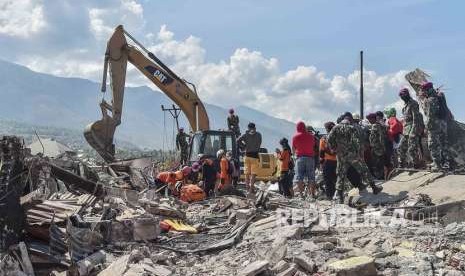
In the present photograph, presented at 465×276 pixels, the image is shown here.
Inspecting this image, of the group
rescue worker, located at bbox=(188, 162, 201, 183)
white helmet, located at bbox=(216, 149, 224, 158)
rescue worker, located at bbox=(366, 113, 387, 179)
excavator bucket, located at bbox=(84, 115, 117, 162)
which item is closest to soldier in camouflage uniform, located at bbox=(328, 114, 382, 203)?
rescue worker, located at bbox=(366, 113, 387, 179)

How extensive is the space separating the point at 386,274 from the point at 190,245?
3326mm

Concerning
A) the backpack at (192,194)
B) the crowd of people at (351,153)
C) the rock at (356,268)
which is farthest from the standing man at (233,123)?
the rock at (356,268)

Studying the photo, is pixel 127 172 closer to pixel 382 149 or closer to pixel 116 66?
pixel 116 66

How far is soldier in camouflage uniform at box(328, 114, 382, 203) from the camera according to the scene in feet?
34.3

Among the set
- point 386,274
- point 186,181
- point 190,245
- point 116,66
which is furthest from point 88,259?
point 116,66

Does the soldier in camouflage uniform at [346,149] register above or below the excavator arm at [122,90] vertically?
below

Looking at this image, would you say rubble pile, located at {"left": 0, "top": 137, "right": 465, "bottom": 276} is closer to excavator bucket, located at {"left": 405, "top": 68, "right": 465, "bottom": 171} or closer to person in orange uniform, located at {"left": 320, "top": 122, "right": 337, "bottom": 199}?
excavator bucket, located at {"left": 405, "top": 68, "right": 465, "bottom": 171}

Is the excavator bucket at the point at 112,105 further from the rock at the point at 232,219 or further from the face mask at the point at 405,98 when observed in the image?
the face mask at the point at 405,98

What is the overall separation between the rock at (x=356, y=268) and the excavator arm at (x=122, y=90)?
11144mm

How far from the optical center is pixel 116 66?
1748 centimetres

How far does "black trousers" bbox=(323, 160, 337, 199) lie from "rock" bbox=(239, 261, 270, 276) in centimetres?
522

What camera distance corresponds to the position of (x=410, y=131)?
11.0 metres

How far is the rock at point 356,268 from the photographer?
606 cm

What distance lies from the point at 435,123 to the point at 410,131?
0.93 m
